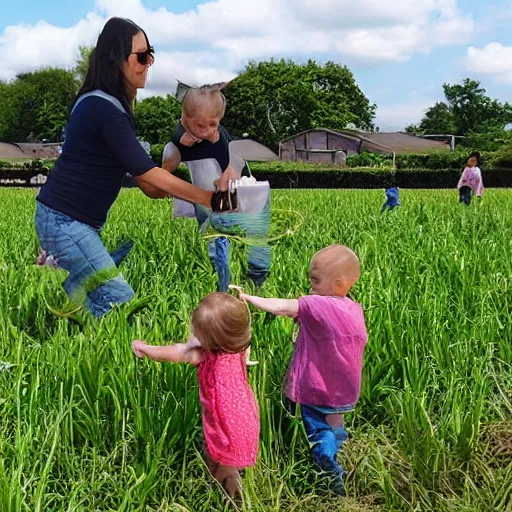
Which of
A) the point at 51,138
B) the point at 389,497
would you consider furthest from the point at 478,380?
the point at 51,138

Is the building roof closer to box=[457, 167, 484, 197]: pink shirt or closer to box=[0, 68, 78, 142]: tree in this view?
box=[0, 68, 78, 142]: tree

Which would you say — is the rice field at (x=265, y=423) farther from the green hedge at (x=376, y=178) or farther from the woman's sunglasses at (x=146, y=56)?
the green hedge at (x=376, y=178)

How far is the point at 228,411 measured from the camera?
1.92m

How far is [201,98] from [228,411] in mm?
941

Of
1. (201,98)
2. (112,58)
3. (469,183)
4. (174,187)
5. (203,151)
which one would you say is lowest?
(469,183)

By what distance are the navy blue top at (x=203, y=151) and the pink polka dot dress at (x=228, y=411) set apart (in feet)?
2.80

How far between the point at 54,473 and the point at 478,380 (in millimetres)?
1283

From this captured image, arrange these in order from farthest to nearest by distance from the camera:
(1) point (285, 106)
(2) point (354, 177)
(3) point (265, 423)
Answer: (1) point (285, 106)
(2) point (354, 177)
(3) point (265, 423)

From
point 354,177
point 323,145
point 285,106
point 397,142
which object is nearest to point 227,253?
point 354,177

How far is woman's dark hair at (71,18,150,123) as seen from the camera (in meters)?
2.33

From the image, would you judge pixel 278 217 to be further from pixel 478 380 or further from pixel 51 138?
pixel 51 138

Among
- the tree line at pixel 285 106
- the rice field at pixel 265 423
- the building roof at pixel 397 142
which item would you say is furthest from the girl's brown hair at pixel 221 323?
the building roof at pixel 397 142

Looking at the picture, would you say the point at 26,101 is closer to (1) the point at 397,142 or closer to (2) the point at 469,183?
(1) the point at 397,142

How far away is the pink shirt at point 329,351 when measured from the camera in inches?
78.7
